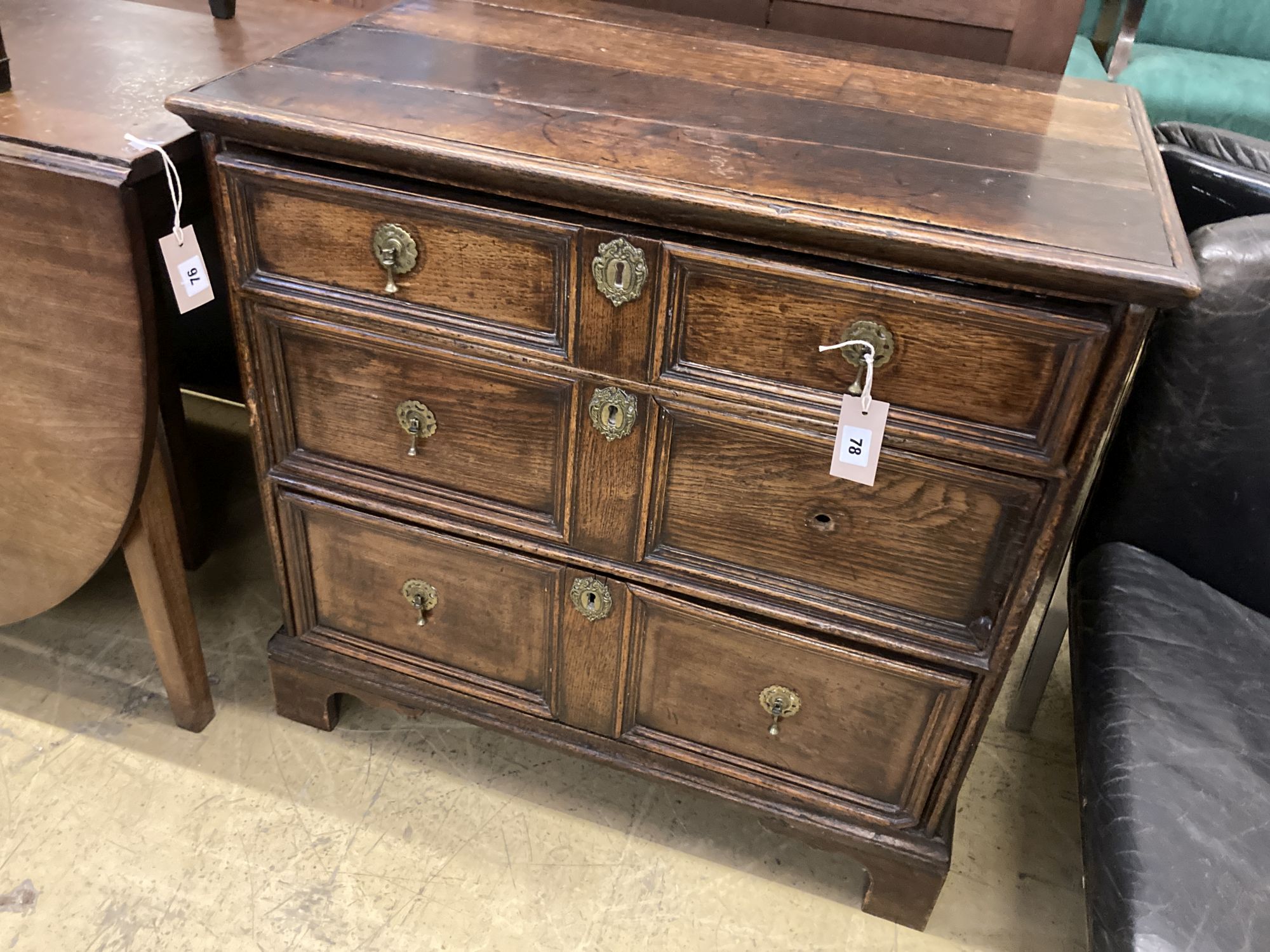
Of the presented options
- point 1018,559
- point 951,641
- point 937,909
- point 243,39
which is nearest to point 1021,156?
point 1018,559

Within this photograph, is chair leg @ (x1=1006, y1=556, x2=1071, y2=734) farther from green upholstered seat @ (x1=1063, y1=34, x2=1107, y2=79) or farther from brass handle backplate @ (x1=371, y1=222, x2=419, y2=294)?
green upholstered seat @ (x1=1063, y1=34, x2=1107, y2=79)

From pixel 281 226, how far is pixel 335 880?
2.93 ft

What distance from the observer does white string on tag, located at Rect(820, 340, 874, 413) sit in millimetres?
969

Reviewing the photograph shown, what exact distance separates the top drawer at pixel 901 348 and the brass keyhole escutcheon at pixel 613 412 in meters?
0.08

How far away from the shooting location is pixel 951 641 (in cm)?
113

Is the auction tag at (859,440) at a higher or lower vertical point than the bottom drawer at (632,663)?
higher

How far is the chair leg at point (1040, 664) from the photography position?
1.54m

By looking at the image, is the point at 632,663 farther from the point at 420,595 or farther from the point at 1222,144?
the point at 1222,144

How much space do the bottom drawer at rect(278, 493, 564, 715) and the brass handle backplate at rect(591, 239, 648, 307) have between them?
0.41 meters

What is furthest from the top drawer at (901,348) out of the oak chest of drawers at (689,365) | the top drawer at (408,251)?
the top drawer at (408,251)

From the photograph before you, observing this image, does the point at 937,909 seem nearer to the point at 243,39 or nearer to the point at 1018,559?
the point at 1018,559

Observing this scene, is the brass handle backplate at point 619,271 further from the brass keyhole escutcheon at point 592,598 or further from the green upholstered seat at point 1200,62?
the green upholstered seat at point 1200,62

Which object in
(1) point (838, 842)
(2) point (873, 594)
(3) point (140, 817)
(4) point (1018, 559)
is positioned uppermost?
(4) point (1018, 559)

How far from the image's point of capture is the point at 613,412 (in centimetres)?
111
